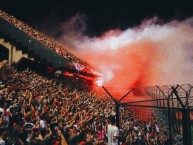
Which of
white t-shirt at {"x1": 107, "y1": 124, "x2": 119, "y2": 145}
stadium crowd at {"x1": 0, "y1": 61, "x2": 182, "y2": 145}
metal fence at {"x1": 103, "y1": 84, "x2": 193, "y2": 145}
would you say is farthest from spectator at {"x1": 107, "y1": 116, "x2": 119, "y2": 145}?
metal fence at {"x1": 103, "y1": 84, "x2": 193, "y2": 145}

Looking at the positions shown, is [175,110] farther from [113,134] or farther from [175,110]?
[113,134]

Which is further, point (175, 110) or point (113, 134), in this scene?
point (175, 110)

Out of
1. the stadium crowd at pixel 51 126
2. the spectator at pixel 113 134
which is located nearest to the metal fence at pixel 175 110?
the stadium crowd at pixel 51 126

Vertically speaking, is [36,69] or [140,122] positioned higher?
[36,69]

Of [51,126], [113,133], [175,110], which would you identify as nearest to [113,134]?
[113,133]

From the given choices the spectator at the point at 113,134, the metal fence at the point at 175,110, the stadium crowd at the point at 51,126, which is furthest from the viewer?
the spectator at the point at 113,134

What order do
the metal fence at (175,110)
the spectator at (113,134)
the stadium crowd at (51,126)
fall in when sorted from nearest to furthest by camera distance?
the metal fence at (175,110), the stadium crowd at (51,126), the spectator at (113,134)

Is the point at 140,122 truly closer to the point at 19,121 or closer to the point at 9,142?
the point at 19,121

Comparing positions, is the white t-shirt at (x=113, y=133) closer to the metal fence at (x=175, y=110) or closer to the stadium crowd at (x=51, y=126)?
the stadium crowd at (x=51, y=126)

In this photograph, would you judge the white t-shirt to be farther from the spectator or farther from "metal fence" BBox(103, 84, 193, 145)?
"metal fence" BBox(103, 84, 193, 145)

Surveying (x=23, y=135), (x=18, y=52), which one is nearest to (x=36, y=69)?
(x=18, y=52)

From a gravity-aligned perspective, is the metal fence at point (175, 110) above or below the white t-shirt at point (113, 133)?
above

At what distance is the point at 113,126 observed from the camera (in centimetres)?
775

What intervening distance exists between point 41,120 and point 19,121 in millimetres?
840
